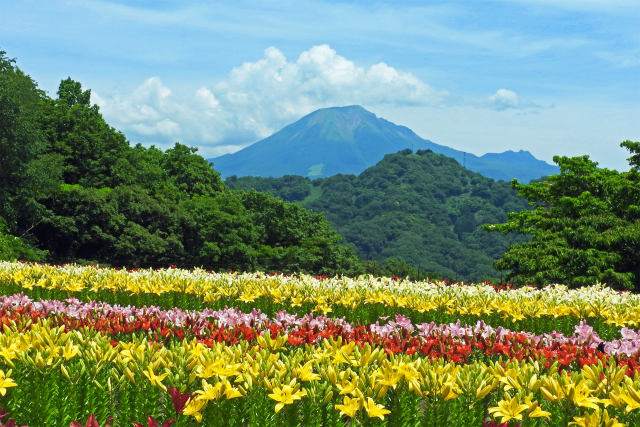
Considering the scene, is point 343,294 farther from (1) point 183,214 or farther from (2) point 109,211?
(1) point 183,214

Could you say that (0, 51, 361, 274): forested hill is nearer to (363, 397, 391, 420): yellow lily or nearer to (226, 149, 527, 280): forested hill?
(363, 397, 391, 420): yellow lily

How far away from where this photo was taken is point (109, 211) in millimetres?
34875

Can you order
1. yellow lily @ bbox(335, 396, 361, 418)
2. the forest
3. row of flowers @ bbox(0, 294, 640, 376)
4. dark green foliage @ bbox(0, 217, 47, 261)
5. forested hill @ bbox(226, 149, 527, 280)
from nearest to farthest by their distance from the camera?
yellow lily @ bbox(335, 396, 361, 418), row of flowers @ bbox(0, 294, 640, 376), the forest, dark green foliage @ bbox(0, 217, 47, 261), forested hill @ bbox(226, 149, 527, 280)

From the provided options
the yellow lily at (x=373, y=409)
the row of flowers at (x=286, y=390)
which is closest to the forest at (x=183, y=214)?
the row of flowers at (x=286, y=390)

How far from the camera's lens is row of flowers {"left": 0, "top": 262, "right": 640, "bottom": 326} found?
30.8 feet

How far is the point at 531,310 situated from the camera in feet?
30.1

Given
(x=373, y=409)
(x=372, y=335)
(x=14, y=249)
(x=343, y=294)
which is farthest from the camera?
(x=14, y=249)

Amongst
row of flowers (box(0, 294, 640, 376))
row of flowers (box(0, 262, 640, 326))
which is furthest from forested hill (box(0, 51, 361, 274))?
row of flowers (box(0, 294, 640, 376))

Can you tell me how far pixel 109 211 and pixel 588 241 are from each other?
26.4 m

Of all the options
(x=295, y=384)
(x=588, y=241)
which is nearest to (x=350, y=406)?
(x=295, y=384)

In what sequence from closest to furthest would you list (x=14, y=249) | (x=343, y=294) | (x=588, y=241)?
(x=343, y=294)
(x=588, y=241)
(x=14, y=249)

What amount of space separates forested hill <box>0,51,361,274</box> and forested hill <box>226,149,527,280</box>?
5727 cm

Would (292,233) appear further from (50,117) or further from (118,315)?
(118,315)

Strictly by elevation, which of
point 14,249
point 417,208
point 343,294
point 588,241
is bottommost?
point 14,249
